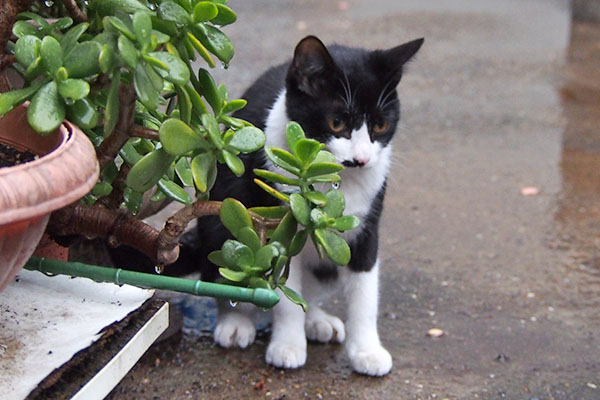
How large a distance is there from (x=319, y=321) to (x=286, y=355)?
0.84ft

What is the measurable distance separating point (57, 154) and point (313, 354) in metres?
1.33

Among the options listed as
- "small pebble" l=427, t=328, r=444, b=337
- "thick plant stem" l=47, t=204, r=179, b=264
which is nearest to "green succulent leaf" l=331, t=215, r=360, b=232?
Result: "thick plant stem" l=47, t=204, r=179, b=264

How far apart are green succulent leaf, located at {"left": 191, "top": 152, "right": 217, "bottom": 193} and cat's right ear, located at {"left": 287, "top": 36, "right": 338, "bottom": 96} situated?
2.52ft

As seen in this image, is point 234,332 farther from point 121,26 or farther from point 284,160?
point 121,26

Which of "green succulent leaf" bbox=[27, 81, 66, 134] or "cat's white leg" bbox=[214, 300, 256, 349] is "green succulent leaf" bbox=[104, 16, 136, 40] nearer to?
"green succulent leaf" bbox=[27, 81, 66, 134]

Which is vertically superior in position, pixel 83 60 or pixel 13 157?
pixel 83 60

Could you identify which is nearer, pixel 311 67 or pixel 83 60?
pixel 83 60

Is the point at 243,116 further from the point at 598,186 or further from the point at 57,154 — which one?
the point at 598,186

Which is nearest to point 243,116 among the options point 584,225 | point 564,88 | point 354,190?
point 354,190

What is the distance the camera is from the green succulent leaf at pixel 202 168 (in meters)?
1.54

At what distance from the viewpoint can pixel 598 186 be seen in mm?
3746

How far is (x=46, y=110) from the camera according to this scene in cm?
138

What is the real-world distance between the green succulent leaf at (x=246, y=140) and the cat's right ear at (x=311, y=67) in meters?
0.74

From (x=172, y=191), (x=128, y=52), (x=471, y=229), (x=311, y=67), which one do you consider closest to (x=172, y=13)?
(x=128, y=52)
